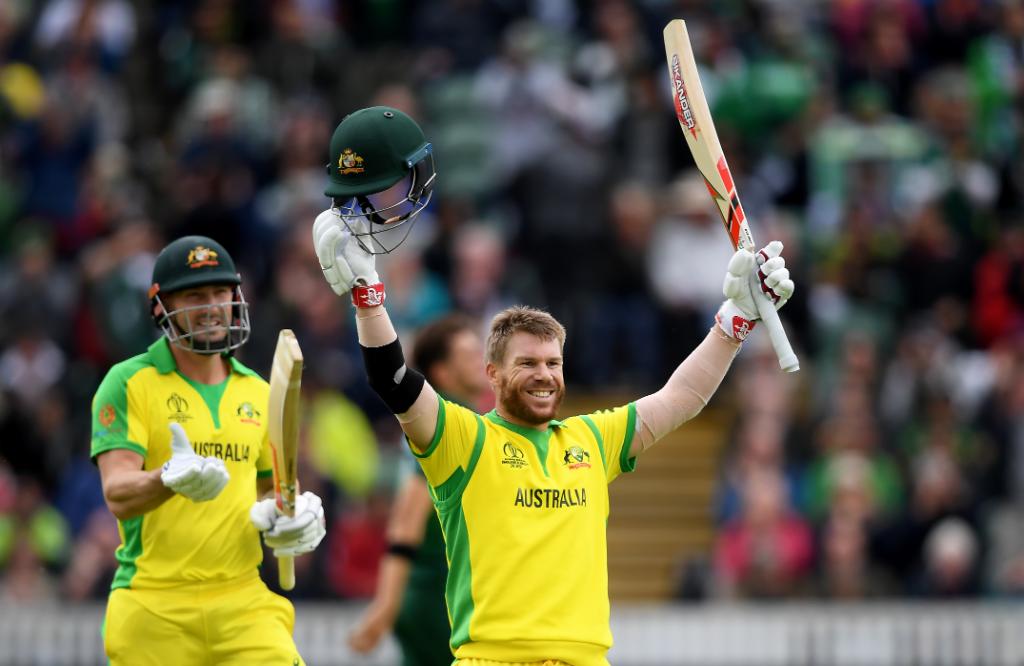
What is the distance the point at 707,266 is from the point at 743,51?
10.4 feet

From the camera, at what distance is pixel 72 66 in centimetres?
1811

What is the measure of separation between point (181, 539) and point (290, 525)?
724 millimetres

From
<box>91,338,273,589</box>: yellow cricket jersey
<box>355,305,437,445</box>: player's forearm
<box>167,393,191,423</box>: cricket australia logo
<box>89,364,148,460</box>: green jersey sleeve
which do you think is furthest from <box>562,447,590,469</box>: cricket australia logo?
<box>89,364,148,460</box>: green jersey sleeve

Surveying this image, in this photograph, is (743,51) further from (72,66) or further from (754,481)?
(72,66)

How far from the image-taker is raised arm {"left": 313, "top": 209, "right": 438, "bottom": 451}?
7133 millimetres

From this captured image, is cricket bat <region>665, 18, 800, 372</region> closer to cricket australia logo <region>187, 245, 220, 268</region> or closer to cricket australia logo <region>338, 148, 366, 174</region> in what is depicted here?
cricket australia logo <region>338, 148, 366, 174</region>

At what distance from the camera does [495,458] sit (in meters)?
7.34

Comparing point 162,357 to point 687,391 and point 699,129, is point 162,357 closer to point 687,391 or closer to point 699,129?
point 687,391

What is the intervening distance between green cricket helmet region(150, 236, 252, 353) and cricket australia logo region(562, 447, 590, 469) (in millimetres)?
1600

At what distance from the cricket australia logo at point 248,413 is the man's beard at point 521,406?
53.3 inches

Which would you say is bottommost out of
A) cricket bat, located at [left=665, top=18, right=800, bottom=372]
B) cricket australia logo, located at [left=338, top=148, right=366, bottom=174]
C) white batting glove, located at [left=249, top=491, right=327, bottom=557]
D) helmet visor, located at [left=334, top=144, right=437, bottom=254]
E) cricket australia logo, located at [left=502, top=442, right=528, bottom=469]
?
white batting glove, located at [left=249, top=491, right=327, bottom=557]

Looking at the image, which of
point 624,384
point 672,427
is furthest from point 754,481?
point 672,427

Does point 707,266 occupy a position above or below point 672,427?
above

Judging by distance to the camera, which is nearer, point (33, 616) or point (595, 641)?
point (595, 641)
